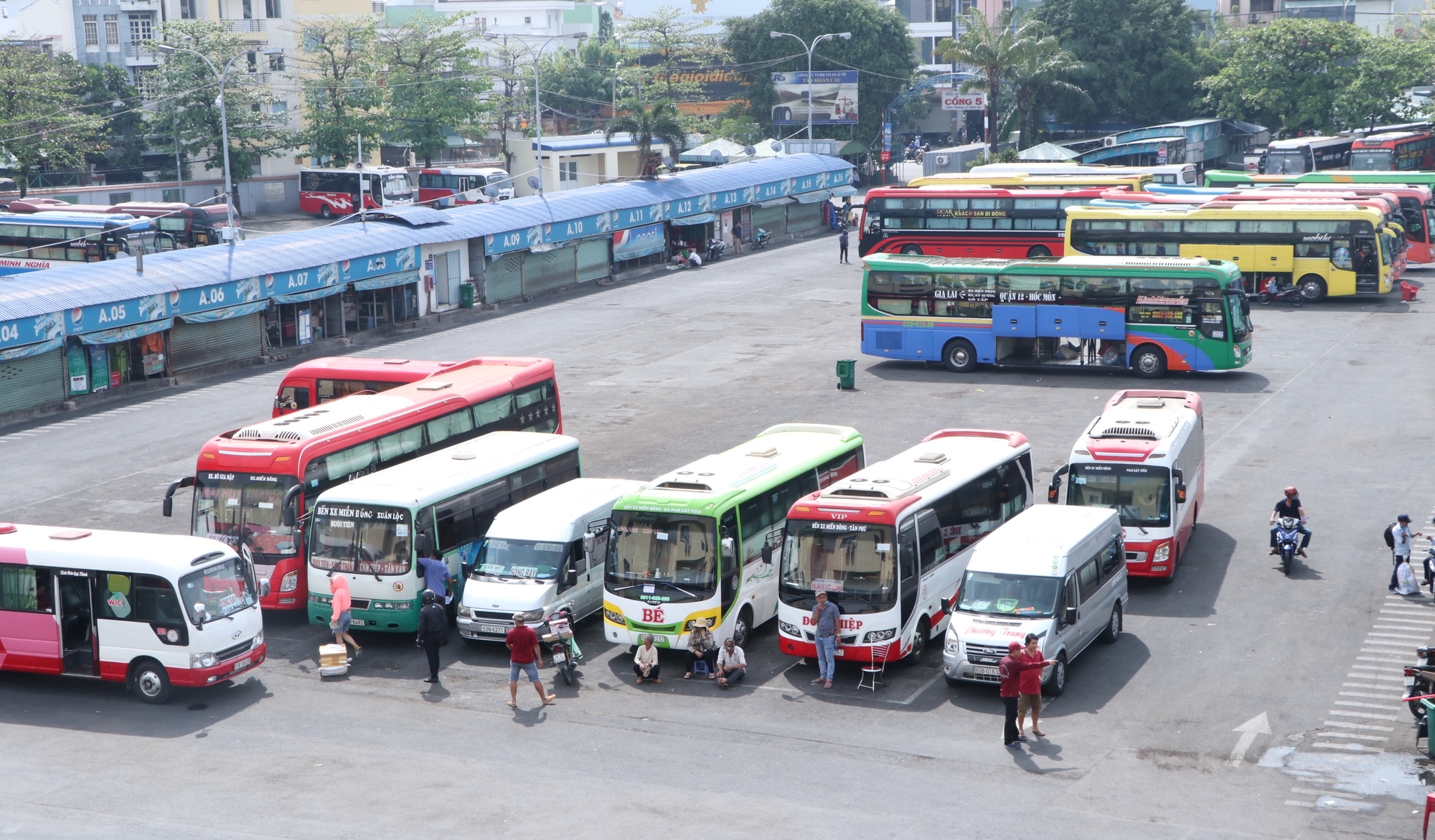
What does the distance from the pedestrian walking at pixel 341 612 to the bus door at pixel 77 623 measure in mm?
3182

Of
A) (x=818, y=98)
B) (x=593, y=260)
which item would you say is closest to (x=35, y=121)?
(x=593, y=260)

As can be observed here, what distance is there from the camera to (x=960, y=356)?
40.1 metres

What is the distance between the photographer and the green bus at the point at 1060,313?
124 feet

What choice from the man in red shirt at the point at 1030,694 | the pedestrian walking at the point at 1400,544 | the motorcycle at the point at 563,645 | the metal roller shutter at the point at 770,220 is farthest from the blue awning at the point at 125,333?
the metal roller shutter at the point at 770,220

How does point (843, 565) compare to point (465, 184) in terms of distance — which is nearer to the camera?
point (843, 565)

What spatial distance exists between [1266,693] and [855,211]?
5834cm

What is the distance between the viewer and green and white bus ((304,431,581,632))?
21031 mm

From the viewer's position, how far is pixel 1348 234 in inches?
1847

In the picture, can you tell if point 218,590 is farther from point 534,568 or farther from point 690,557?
point 690,557

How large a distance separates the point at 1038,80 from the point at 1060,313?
4996 cm

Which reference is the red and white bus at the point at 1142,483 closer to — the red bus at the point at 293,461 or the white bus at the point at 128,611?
the red bus at the point at 293,461

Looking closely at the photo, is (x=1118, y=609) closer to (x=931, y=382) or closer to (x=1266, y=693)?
(x=1266, y=693)

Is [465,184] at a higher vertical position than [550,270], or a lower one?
higher

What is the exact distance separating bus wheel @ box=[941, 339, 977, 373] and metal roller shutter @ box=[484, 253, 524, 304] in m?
18.6
